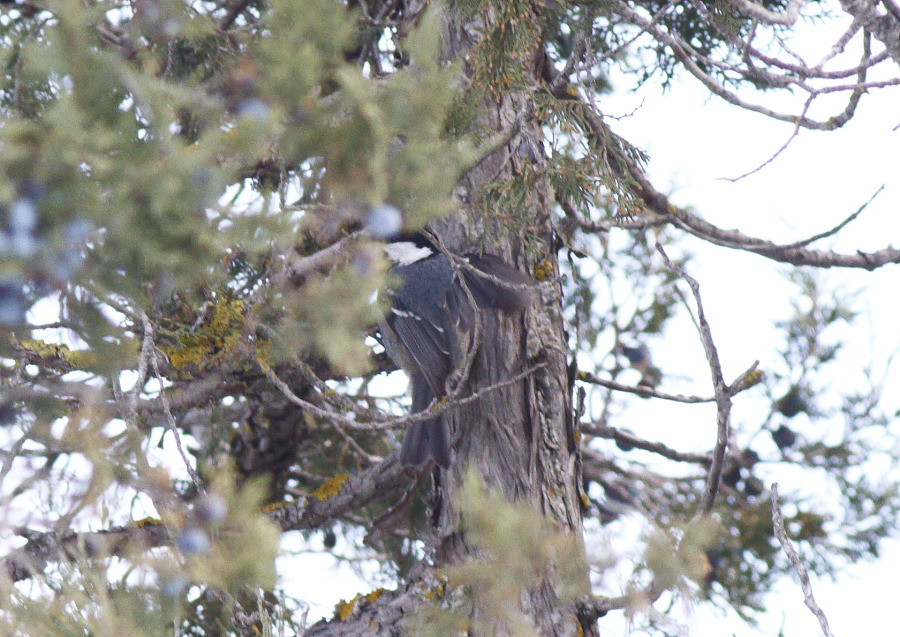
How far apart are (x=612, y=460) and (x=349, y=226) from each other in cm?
152

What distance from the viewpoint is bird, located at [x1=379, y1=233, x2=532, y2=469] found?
262 cm

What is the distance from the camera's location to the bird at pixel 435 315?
8.61 ft

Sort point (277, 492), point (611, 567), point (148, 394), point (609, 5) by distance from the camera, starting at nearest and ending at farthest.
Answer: point (611, 567)
point (609, 5)
point (148, 394)
point (277, 492)

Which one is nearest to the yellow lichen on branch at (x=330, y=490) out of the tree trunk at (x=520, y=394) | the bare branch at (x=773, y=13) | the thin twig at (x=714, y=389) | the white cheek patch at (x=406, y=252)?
the tree trunk at (x=520, y=394)

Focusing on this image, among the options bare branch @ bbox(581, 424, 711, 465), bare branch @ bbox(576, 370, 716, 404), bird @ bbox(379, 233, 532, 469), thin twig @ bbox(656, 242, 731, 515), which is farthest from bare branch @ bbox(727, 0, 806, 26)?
bare branch @ bbox(581, 424, 711, 465)

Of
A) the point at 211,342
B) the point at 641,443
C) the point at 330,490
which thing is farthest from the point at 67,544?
the point at 641,443

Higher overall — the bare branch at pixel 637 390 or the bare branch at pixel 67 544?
the bare branch at pixel 637 390

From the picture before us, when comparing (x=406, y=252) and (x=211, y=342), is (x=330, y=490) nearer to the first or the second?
(x=211, y=342)

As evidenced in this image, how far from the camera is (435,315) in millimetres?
2920

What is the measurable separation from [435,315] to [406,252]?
0.30 m

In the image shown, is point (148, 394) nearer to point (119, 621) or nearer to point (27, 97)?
point (27, 97)

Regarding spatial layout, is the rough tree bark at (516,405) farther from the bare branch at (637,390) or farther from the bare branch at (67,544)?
the bare branch at (67,544)

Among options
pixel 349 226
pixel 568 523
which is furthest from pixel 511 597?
pixel 349 226

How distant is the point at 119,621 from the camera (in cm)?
150
